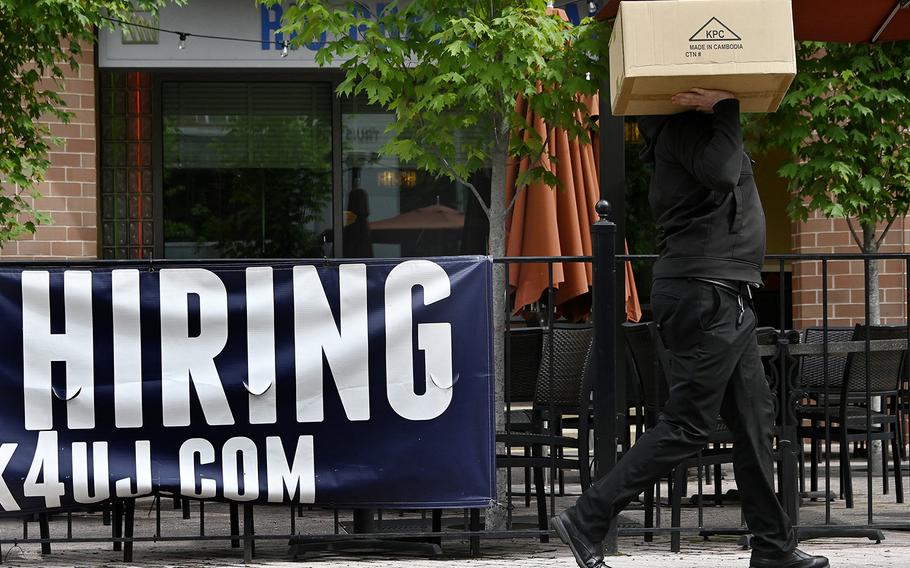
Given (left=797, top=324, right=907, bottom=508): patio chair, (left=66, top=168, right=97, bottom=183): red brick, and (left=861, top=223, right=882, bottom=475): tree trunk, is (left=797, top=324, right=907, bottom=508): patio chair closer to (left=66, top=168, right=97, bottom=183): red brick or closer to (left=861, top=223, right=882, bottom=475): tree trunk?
(left=861, top=223, right=882, bottom=475): tree trunk

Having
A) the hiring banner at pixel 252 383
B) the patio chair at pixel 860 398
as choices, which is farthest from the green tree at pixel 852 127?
the hiring banner at pixel 252 383

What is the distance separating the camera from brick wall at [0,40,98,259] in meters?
10.9

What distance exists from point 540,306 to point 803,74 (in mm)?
2770

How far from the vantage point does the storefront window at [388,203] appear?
12.0 m

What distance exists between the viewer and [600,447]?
583cm

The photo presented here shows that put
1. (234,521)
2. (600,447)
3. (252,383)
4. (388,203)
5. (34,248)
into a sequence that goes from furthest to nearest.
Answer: (388,203) → (34,248) → (234,521) → (600,447) → (252,383)

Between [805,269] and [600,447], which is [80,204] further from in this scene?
[600,447]

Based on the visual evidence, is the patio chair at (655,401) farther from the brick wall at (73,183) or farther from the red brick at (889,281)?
the brick wall at (73,183)

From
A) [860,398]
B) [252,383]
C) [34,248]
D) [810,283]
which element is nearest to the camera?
[252,383]

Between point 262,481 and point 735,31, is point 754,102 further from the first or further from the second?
point 262,481

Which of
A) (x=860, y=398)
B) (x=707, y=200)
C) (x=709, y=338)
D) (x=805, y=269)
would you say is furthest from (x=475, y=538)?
(x=805, y=269)

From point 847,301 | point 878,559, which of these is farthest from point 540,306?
point 878,559

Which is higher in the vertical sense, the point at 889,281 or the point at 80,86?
the point at 80,86

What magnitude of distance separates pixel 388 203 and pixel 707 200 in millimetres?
7231
